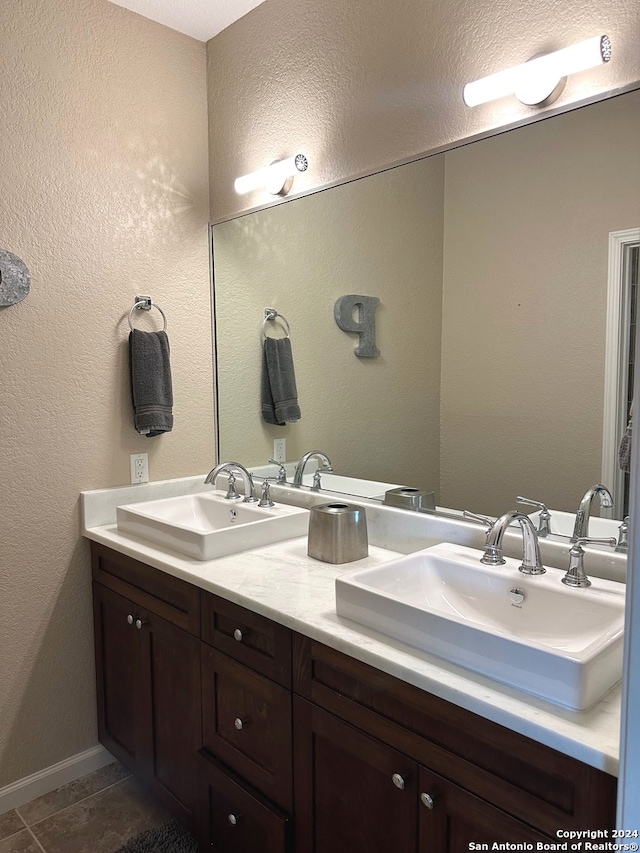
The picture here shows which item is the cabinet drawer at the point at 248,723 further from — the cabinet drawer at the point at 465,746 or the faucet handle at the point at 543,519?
the faucet handle at the point at 543,519

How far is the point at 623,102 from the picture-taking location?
1315 millimetres

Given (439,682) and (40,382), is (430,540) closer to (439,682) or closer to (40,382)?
(439,682)

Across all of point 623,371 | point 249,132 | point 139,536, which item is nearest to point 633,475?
point 623,371

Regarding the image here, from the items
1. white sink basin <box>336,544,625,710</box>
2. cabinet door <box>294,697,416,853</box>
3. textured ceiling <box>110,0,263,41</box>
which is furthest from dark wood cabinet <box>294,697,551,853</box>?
textured ceiling <box>110,0,263,41</box>

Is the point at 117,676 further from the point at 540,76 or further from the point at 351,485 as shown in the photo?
the point at 540,76

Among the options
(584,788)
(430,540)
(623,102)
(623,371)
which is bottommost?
(584,788)

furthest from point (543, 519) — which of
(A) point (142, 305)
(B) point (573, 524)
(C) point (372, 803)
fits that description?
(A) point (142, 305)

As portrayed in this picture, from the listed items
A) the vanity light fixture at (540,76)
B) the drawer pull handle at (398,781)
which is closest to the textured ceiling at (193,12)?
the vanity light fixture at (540,76)

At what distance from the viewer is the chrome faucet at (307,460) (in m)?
2.14

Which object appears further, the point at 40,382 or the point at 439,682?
the point at 40,382

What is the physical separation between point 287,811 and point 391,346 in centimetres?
126

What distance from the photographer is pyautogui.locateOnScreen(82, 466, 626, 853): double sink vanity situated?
0.98 meters

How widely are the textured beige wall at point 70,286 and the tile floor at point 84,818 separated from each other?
12 cm

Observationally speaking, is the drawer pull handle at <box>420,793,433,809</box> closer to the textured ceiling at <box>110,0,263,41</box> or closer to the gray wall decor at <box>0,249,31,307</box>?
the gray wall decor at <box>0,249,31,307</box>
